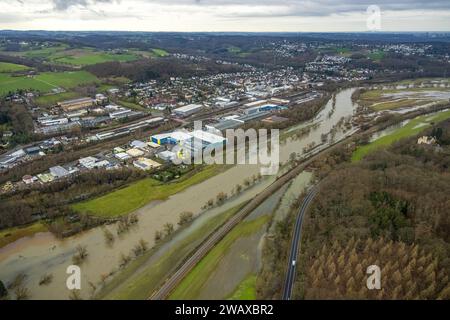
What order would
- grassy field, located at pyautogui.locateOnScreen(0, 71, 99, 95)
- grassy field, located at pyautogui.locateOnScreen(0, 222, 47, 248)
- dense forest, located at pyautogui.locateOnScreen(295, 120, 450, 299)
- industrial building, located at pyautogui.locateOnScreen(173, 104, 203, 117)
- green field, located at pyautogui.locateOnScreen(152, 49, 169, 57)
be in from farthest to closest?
green field, located at pyautogui.locateOnScreen(152, 49, 169, 57) → grassy field, located at pyautogui.locateOnScreen(0, 71, 99, 95) → industrial building, located at pyautogui.locateOnScreen(173, 104, 203, 117) → grassy field, located at pyautogui.locateOnScreen(0, 222, 47, 248) → dense forest, located at pyautogui.locateOnScreen(295, 120, 450, 299)

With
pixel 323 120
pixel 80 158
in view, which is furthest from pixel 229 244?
pixel 323 120

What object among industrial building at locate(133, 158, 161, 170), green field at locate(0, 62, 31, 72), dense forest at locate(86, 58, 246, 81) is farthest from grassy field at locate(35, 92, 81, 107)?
industrial building at locate(133, 158, 161, 170)

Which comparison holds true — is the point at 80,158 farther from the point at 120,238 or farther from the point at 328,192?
the point at 328,192

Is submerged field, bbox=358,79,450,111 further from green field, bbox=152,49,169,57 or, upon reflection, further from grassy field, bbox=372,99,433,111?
green field, bbox=152,49,169,57

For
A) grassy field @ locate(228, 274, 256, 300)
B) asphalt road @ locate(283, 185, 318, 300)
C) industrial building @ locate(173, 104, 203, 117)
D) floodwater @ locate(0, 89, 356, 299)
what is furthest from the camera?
industrial building @ locate(173, 104, 203, 117)

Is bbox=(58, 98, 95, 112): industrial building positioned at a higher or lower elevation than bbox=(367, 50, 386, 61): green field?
lower

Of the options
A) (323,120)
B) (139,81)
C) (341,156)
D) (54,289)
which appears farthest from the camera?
(139,81)

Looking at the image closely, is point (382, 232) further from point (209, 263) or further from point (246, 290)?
point (209, 263)
